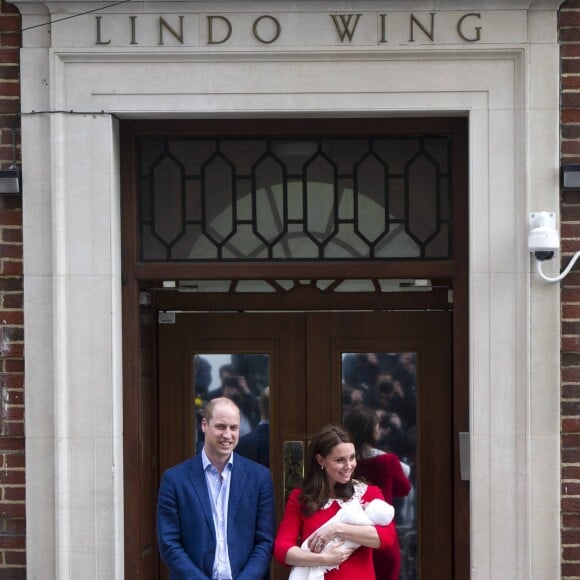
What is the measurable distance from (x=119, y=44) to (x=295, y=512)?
106 inches

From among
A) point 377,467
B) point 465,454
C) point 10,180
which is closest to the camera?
point 10,180

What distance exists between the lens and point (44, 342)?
6.65 meters

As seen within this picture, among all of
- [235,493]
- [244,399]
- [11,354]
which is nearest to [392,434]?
[244,399]

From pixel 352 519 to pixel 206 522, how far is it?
2.46 feet

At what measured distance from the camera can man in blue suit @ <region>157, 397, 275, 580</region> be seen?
6.13 metres

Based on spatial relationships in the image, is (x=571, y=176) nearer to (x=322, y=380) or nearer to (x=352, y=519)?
(x=322, y=380)

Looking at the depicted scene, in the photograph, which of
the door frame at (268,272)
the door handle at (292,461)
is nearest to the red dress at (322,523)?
the door frame at (268,272)

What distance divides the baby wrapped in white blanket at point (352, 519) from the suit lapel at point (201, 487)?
511 millimetres

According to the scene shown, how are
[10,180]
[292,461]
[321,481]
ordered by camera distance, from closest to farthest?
[321,481] → [10,180] → [292,461]

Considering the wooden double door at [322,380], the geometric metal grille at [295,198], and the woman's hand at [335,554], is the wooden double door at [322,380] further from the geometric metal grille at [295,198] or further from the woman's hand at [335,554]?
the woman's hand at [335,554]

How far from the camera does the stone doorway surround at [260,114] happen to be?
21.5ft

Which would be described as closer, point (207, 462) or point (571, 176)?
point (207, 462)

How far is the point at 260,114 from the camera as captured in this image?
6719 mm

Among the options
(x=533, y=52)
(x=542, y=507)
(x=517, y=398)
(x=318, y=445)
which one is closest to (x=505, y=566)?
(x=542, y=507)
